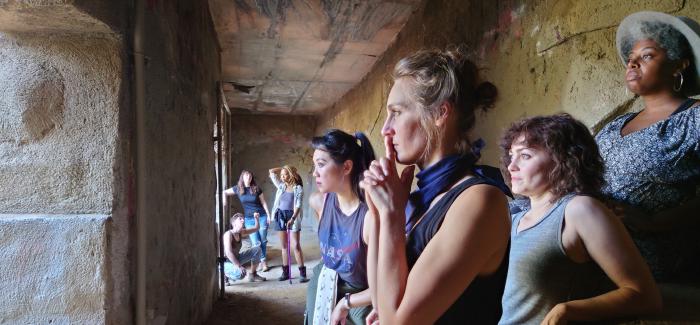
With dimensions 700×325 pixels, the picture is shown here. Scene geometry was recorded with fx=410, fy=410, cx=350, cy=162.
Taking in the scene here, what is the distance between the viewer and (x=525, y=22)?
265 centimetres

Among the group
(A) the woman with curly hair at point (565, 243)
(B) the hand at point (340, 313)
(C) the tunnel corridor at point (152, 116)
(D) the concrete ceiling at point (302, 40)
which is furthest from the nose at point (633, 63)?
(D) the concrete ceiling at point (302, 40)

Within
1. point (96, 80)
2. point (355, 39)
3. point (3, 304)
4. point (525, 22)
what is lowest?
point (3, 304)

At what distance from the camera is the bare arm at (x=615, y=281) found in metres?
1.11

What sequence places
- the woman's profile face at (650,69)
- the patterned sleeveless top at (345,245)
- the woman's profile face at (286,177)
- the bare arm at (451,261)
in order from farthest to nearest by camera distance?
1. the woman's profile face at (286,177)
2. the patterned sleeveless top at (345,245)
3. the woman's profile face at (650,69)
4. the bare arm at (451,261)

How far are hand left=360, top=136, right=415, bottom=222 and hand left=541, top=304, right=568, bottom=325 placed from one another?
1.82 feet

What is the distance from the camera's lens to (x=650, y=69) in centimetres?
154

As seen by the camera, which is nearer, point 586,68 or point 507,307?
point 507,307

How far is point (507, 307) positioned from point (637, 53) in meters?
1.10

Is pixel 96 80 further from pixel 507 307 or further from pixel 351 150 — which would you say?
pixel 507 307

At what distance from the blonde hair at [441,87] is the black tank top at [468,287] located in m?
0.14

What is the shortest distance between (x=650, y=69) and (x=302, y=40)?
4.09m

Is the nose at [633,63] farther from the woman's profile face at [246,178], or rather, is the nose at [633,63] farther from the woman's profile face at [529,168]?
the woman's profile face at [246,178]

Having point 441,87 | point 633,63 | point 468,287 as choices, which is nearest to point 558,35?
point 633,63

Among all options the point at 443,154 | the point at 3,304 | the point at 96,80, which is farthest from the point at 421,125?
the point at 3,304
